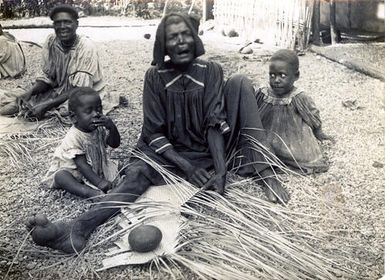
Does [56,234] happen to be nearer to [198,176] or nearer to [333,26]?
[198,176]

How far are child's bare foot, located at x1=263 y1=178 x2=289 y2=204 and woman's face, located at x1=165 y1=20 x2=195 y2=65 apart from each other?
0.83 m

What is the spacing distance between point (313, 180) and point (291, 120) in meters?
0.42

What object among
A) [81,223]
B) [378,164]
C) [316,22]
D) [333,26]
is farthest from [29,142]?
[333,26]

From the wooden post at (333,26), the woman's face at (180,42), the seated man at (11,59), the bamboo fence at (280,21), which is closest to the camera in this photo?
the woman's face at (180,42)

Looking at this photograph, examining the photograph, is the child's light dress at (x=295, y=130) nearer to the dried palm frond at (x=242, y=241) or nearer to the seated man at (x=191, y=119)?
the seated man at (x=191, y=119)

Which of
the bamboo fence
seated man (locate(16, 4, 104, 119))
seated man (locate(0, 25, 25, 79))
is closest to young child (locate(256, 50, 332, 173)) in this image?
seated man (locate(16, 4, 104, 119))

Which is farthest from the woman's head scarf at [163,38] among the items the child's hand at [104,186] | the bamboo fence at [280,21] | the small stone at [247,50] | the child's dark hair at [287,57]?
the small stone at [247,50]

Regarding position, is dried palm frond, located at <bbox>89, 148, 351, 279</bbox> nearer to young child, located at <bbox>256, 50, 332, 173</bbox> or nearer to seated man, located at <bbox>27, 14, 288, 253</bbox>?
seated man, located at <bbox>27, 14, 288, 253</bbox>

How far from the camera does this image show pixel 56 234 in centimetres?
191

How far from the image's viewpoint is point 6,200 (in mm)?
2293

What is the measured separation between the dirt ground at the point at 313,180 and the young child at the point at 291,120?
14 centimetres

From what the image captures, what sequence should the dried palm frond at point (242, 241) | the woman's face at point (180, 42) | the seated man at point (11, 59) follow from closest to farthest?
the dried palm frond at point (242, 241)
the woman's face at point (180, 42)
the seated man at point (11, 59)

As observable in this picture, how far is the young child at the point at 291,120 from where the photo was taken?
262 cm

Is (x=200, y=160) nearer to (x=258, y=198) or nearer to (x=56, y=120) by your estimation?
(x=258, y=198)
